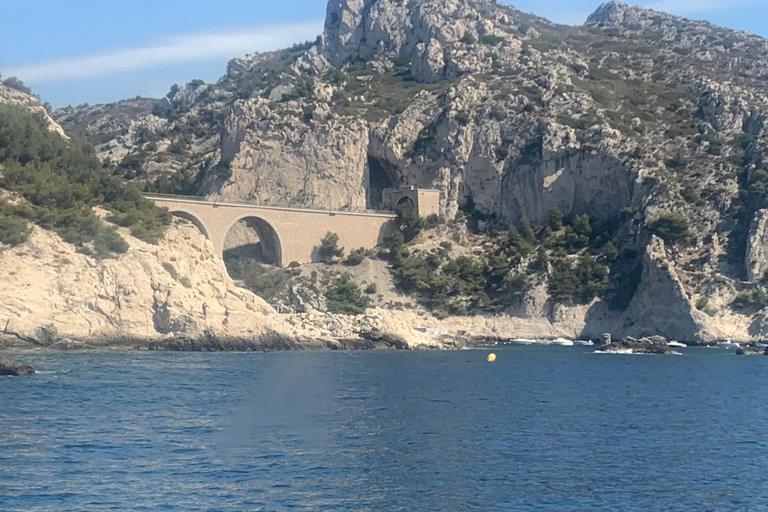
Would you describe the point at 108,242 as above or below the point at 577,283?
above

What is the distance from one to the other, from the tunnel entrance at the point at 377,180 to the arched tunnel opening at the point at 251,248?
1254 cm

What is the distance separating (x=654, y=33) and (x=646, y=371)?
77099 mm

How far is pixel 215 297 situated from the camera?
52.5m

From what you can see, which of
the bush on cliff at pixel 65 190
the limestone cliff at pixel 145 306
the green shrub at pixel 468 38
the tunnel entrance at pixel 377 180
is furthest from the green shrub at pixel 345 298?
the green shrub at pixel 468 38

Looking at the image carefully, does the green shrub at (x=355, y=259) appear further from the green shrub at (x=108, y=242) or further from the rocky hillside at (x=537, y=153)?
the green shrub at (x=108, y=242)

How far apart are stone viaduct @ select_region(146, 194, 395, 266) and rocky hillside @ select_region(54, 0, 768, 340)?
15.8 feet

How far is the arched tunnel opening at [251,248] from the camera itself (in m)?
68.3

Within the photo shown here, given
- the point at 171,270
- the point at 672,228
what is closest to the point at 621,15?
the point at 672,228

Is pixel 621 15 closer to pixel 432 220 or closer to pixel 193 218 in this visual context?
pixel 432 220

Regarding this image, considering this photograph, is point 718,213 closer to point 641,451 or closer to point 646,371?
point 646,371

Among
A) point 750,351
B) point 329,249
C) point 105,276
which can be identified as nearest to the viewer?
point 105,276

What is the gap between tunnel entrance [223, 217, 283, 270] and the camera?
69000 millimetres

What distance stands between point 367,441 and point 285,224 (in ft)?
156

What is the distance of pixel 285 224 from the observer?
69.4 m
